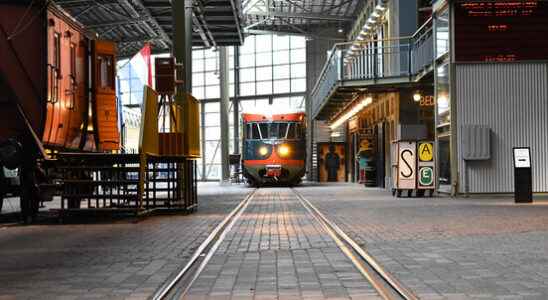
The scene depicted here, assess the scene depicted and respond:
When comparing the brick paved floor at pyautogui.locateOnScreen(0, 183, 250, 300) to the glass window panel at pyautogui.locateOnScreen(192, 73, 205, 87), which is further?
the glass window panel at pyautogui.locateOnScreen(192, 73, 205, 87)

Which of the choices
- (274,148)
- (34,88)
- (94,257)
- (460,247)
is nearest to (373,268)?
(460,247)

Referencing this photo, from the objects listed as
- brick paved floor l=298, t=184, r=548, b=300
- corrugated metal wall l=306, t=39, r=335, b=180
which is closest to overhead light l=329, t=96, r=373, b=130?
corrugated metal wall l=306, t=39, r=335, b=180

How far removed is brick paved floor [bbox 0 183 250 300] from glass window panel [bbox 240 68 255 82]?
49.3 m

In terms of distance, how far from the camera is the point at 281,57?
6188 centimetres

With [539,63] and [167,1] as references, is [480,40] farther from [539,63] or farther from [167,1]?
[167,1]

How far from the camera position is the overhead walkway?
88.5ft

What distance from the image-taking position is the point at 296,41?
61.2 m

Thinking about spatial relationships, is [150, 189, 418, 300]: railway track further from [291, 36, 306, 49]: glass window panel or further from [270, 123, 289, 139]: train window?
[291, 36, 306, 49]: glass window panel

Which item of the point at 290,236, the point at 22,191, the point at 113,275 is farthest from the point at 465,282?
the point at 22,191

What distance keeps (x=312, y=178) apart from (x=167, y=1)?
2701cm

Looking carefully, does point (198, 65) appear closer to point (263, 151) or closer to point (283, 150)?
point (263, 151)

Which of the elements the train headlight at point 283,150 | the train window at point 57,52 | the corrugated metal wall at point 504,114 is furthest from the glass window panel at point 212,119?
the train window at point 57,52

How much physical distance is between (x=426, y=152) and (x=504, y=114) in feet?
8.20

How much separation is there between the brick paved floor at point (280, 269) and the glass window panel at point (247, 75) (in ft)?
168
